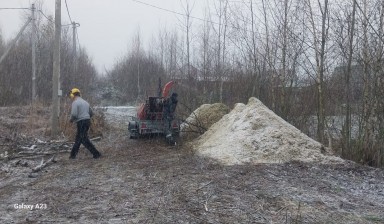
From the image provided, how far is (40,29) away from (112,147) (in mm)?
29436

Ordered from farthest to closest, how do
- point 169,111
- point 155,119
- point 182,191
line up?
point 155,119 → point 169,111 → point 182,191

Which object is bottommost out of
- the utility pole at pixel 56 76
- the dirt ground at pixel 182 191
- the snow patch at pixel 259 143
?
the dirt ground at pixel 182 191

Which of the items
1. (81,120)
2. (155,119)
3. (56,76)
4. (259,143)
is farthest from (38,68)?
(259,143)

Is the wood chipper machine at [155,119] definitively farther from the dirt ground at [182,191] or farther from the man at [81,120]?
the man at [81,120]

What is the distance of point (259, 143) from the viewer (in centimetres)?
1062

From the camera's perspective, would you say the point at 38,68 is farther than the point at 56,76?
Yes

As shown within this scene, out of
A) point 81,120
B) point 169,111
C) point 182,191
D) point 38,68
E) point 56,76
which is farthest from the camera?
point 38,68

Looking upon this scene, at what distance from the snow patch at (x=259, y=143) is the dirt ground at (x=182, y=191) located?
465 millimetres

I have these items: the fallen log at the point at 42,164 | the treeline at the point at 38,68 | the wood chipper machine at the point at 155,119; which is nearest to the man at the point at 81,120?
the fallen log at the point at 42,164

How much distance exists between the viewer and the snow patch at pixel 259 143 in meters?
10.0

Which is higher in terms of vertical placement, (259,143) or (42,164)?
(259,143)

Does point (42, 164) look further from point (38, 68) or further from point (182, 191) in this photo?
point (38, 68)

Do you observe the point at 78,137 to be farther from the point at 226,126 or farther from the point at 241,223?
the point at 241,223

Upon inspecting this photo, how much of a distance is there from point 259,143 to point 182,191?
408cm
